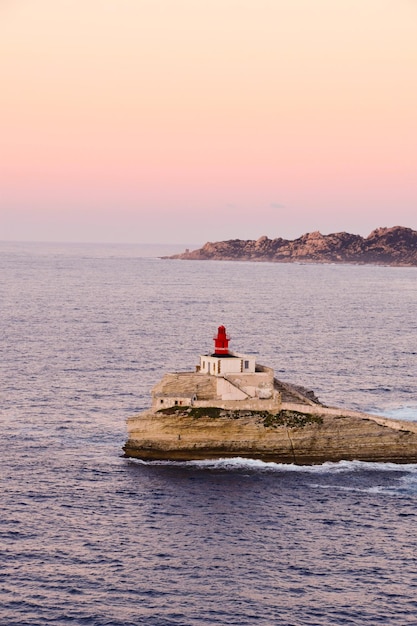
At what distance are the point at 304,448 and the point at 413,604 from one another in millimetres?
20718

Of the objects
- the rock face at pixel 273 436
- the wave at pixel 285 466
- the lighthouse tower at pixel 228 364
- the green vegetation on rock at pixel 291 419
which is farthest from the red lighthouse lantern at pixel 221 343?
the wave at pixel 285 466

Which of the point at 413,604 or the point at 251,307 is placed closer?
the point at 413,604

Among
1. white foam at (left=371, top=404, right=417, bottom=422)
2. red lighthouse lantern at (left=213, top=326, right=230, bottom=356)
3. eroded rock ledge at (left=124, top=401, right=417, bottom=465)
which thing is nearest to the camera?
eroded rock ledge at (left=124, top=401, right=417, bottom=465)

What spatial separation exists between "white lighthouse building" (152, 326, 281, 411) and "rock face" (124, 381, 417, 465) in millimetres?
983

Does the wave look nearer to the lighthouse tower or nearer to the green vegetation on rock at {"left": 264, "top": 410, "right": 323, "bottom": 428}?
the green vegetation on rock at {"left": 264, "top": 410, "right": 323, "bottom": 428}

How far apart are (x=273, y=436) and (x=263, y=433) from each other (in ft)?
2.19

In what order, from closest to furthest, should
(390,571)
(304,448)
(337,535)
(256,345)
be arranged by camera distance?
(390,571), (337,535), (304,448), (256,345)

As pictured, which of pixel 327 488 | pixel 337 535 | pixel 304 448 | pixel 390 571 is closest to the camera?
pixel 390 571

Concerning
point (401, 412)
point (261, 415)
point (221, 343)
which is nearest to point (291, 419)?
point (261, 415)

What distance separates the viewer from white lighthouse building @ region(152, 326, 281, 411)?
64.4 m

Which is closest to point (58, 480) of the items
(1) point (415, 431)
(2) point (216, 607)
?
(2) point (216, 607)

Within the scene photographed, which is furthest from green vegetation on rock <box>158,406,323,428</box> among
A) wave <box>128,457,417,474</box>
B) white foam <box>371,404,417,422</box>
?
white foam <box>371,404,417,422</box>

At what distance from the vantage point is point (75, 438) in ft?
221

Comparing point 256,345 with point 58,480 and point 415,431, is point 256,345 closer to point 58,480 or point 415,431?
point 415,431
